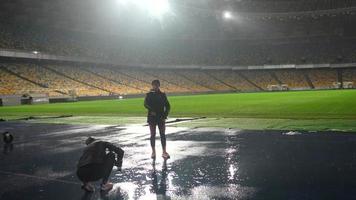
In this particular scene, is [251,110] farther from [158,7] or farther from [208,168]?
[158,7]

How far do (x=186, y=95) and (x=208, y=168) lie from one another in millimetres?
54000

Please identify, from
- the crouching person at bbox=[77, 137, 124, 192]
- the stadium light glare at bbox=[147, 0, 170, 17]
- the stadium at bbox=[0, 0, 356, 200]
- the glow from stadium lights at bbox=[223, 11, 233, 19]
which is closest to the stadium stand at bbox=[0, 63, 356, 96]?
the stadium at bbox=[0, 0, 356, 200]

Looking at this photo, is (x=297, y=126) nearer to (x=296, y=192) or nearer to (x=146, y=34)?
(x=296, y=192)

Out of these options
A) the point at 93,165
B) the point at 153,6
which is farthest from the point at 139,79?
the point at 93,165

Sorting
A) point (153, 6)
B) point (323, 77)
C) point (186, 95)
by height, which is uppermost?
point (153, 6)

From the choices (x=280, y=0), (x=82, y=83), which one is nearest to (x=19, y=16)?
(x=82, y=83)

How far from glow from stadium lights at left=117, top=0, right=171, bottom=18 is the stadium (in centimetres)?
39

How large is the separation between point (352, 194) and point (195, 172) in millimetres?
3425

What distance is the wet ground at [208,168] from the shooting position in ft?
23.7

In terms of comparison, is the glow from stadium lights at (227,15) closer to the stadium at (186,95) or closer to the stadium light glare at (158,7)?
the stadium at (186,95)

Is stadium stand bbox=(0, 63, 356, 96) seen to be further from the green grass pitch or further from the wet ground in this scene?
the wet ground

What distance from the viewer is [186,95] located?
208ft

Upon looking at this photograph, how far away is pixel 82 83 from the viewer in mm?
62219

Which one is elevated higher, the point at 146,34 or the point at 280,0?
the point at 280,0
